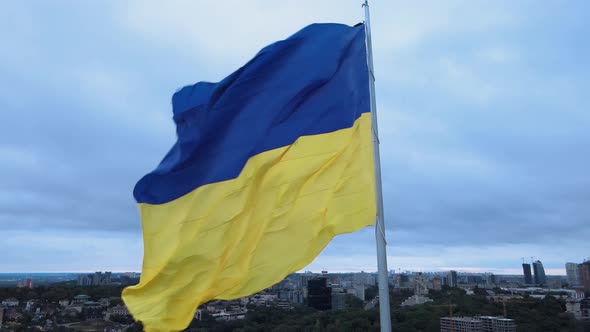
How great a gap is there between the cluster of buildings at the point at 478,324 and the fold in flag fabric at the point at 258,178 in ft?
165

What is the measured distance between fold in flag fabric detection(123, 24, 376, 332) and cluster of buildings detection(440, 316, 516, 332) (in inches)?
1979

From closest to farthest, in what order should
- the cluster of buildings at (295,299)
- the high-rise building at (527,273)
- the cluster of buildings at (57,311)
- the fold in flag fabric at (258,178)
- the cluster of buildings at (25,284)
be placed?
1. the fold in flag fabric at (258,178)
2. the cluster of buildings at (295,299)
3. the cluster of buildings at (57,311)
4. the cluster of buildings at (25,284)
5. the high-rise building at (527,273)

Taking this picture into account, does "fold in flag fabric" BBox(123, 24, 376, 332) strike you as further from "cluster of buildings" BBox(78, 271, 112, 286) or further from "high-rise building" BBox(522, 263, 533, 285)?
"high-rise building" BBox(522, 263, 533, 285)

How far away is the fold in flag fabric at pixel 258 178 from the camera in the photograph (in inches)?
219

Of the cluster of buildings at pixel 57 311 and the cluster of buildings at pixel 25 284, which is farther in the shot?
the cluster of buildings at pixel 25 284

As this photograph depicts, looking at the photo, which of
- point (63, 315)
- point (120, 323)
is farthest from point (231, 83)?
point (63, 315)

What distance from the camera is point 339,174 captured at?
605 centimetres

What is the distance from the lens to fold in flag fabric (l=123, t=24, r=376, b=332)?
18.3 ft

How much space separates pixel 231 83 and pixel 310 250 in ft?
7.20

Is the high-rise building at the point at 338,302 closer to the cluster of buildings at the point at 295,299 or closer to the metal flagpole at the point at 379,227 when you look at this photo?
the cluster of buildings at the point at 295,299

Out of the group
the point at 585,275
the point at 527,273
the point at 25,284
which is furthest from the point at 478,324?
the point at 527,273

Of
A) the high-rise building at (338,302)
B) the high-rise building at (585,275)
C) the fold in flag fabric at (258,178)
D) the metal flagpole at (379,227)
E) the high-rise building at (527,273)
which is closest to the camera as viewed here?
the metal flagpole at (379,227)

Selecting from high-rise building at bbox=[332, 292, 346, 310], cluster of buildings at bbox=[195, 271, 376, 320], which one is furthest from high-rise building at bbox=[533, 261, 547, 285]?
high-rise building at bbox=[332, 292, 346, 310]

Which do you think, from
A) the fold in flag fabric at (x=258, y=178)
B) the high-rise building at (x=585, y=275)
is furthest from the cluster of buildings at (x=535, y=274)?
the fold in flag fabric at (x=258, y=178)
